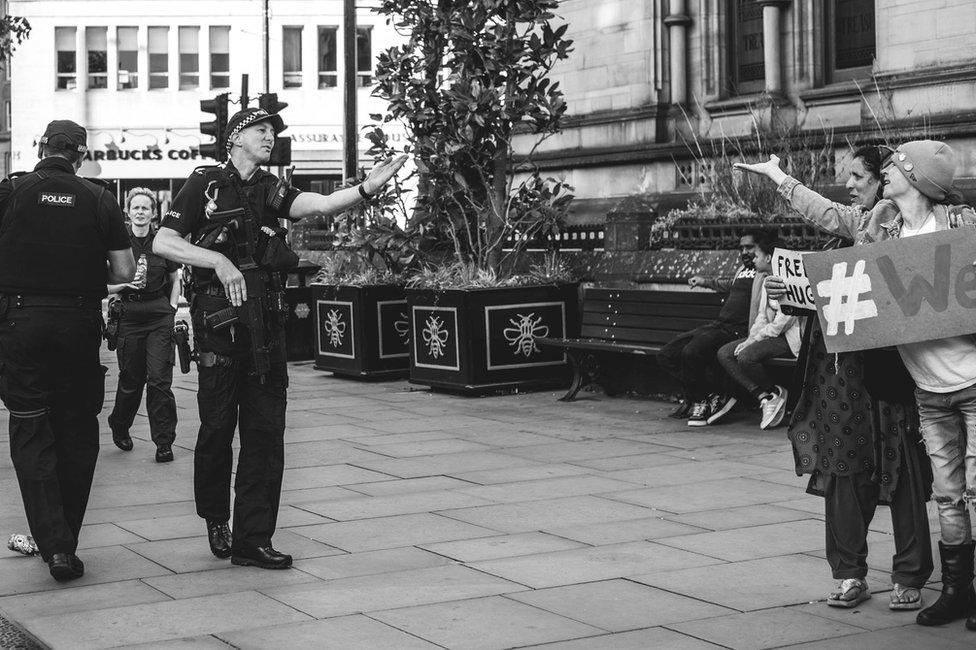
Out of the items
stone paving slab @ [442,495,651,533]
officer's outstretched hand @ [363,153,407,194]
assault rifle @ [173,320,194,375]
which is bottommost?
stone paving slab @ [442,495,651,533]

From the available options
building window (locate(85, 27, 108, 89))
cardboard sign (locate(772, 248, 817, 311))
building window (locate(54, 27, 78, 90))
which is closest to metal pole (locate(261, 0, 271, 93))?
building window (locate(85, 27, 108, 89))

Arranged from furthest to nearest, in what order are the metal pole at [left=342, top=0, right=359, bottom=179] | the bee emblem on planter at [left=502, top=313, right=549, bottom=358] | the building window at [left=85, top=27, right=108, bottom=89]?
the building window at [left=85, top=27, right=108, bottom=89]
the metal pole at [left=342, top=0, right=359, bottom=179]
the bee emblem on planter at [left=502, top=313, right=549, bottom=358]

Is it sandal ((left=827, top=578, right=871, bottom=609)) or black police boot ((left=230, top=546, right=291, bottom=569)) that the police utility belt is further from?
sandal ((left=827, top=578, right=871, bottom=609))

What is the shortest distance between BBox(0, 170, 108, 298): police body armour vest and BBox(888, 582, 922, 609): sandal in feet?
12.7

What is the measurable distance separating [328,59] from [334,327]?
40211mm

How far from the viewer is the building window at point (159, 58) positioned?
176 ft

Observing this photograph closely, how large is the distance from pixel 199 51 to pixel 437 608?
50.3 m

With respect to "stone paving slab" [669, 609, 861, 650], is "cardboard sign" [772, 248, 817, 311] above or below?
above

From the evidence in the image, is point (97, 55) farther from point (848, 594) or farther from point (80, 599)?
point (848, 594)

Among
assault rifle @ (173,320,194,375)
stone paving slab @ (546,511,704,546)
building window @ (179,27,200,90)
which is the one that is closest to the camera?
stone paving slab @ (546,511,704,546)

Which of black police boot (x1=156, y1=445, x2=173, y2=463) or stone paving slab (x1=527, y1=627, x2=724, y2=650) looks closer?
stone paving slab (x1=527, y1=627, x2=724, y2=650)

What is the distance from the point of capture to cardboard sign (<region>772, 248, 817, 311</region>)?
598cm

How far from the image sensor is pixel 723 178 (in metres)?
13.7

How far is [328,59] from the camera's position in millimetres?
54250
